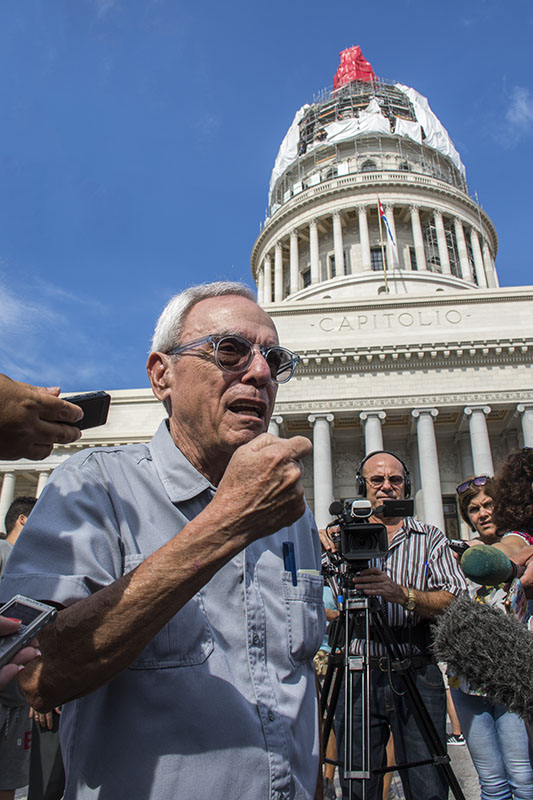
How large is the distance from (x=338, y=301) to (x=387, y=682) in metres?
23.2

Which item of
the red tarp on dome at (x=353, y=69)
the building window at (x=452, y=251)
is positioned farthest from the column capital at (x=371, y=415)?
the red tarp on dome at (x=353, y=69)

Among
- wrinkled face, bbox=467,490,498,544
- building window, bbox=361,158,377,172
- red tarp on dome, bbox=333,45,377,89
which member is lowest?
wrinkled face, bbox=467,490,498,544

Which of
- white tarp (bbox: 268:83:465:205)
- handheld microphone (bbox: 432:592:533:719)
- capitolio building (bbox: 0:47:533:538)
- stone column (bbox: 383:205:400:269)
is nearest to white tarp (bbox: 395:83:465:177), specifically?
white tarp (bbox: 268:83:465:205)

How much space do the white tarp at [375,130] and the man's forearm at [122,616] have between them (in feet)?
155

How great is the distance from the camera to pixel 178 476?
5.68 ft

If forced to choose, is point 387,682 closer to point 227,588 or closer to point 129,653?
point 227,588

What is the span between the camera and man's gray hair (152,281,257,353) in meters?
2.09

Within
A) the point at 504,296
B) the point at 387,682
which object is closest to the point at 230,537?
the point at 387,682

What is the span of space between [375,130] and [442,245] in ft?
39.2

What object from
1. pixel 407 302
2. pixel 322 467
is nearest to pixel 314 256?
pixel 407 302

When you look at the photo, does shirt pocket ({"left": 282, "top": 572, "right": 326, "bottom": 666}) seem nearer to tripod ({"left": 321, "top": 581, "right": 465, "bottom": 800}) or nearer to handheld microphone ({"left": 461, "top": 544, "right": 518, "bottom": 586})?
handheld microphone ({"left": 461, "top": 544, "right": 518, "bottom": 586})

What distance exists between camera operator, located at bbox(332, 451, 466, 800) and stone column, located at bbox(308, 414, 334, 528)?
17.4m

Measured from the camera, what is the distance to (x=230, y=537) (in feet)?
4.24

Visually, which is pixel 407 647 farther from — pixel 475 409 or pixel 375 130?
pixel 375 130
